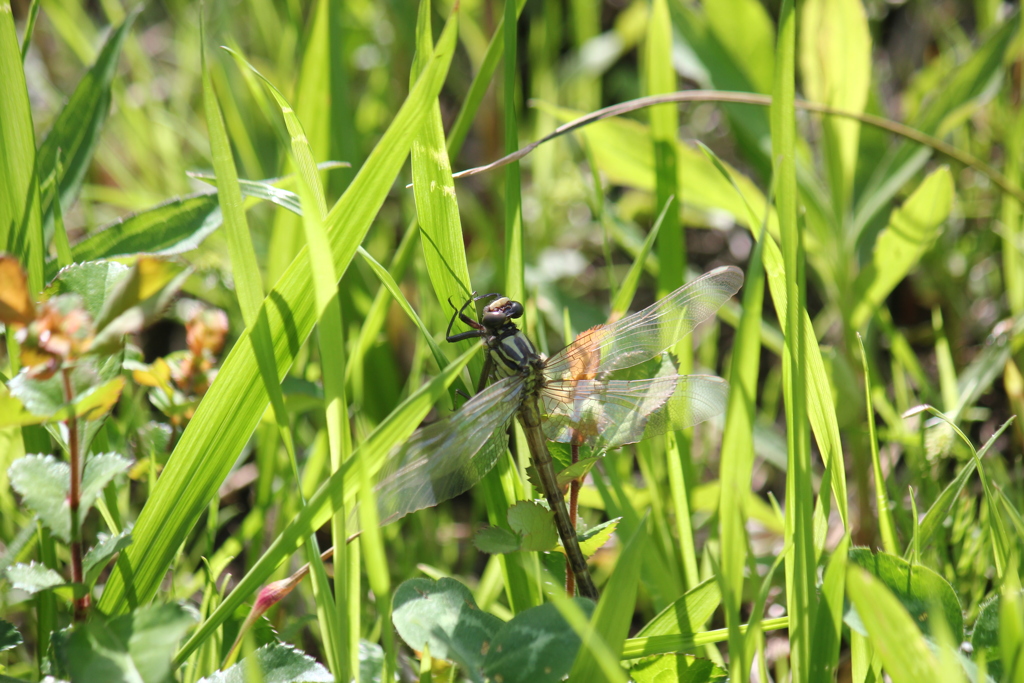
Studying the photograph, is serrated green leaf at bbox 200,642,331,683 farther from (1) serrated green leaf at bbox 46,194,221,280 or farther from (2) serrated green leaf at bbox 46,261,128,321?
(1) serrated green leaf at bbox 46,194,221,280

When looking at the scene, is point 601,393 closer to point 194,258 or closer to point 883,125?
point 883,125

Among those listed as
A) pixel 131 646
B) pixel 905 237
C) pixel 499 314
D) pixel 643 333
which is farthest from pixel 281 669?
pixel 905 237

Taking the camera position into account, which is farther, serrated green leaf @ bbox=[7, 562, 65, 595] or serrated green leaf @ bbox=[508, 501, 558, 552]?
serrated green leaf @ bbox=[508, 501, 558, 552]

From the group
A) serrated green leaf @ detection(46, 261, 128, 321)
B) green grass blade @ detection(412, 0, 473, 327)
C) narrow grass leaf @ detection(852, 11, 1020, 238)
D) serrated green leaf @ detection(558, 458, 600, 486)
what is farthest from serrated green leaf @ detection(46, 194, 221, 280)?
narrow grass leaf @ detection(852, 11, 1020, 238)

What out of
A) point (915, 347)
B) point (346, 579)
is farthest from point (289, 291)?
point (915, 347)

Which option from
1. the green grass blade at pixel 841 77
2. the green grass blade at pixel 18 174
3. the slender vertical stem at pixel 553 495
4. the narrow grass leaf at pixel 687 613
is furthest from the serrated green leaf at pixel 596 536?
the green grass blade at pixel 841 77

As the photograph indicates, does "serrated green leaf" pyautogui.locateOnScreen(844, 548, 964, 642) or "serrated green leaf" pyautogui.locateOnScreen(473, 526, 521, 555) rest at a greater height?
"serrated green leaf" pyautogui.locateOnScreen(473, 526, 521, 555)
